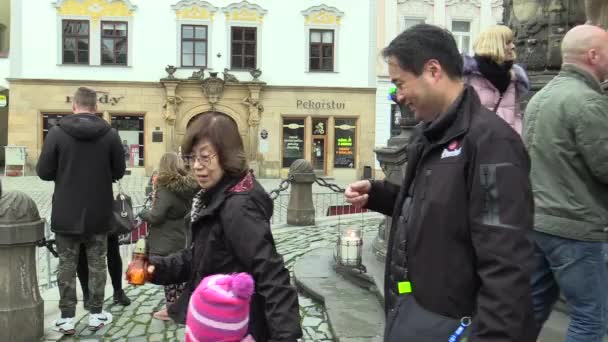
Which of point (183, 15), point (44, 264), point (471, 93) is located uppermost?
point (183, 15)

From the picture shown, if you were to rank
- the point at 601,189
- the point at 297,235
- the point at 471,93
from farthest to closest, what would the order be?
the point at 297,235 → the point at 601,189 → the point at 471,93

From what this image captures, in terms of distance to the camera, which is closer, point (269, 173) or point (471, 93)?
point (471, 93)

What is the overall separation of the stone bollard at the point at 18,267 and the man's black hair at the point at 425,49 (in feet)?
11.4

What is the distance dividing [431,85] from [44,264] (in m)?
6.97

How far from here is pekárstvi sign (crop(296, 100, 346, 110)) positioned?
2605 centimetres

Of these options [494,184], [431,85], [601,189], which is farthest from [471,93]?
[601,189]

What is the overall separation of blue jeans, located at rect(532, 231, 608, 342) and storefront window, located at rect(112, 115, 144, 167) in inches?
949

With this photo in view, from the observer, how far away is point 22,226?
168 inches

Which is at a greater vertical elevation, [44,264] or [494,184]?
[494,184]

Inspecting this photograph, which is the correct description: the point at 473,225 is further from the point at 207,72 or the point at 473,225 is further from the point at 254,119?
the point at 207,72

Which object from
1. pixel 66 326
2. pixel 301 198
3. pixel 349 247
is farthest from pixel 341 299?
pixel 301 198

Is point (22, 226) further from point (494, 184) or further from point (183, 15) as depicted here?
point (183, 15)

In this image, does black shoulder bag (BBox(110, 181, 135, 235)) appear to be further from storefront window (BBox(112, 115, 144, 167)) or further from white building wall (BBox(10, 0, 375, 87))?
white building wall (BBox(10, 0, 375, 87))

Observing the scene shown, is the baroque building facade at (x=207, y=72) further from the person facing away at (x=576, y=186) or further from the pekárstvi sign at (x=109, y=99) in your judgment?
the person facing away at (x=576, y=186)
